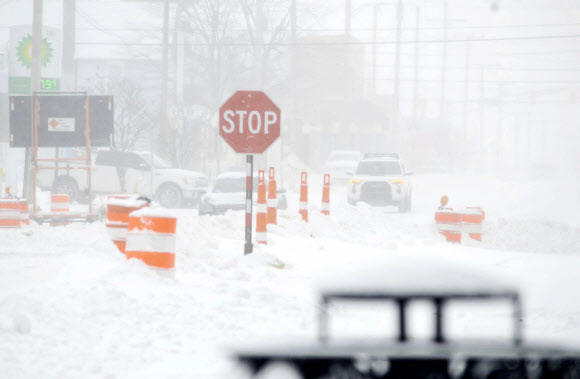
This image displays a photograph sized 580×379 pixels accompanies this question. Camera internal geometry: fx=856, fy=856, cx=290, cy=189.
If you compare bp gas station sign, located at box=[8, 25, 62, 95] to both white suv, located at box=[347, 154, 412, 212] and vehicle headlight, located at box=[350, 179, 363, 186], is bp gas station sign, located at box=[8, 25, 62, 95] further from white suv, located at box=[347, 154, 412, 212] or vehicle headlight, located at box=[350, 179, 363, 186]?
white suv, located at box=[347, 154, 412, 212]

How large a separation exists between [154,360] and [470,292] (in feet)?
12.6

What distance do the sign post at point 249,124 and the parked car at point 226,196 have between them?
11.7 metres

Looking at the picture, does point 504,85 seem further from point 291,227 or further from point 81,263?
point 81,263

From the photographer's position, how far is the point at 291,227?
16.4 m

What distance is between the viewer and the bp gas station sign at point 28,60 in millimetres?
30859

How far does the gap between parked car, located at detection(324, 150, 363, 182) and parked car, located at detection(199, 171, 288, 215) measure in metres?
19.1

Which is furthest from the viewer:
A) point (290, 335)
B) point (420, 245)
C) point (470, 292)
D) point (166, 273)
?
point (420, 245)

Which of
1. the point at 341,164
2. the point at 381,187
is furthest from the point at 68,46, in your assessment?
the point at 341,164

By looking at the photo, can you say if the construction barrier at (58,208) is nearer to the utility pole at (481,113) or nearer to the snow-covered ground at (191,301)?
the snow-covered ground at (191,301)

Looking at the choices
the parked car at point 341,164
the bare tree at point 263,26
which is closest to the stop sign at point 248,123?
the parked car at point 341,164

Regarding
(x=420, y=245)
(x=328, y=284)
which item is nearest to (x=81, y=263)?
(x=328, y=284)

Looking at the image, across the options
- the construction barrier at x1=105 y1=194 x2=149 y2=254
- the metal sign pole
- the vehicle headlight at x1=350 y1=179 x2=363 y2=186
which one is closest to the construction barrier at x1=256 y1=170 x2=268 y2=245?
the metal sign pole

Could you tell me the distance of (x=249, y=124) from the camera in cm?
1146

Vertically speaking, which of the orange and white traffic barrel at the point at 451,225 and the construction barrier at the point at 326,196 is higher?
the construction barrier at the point at 326,196
